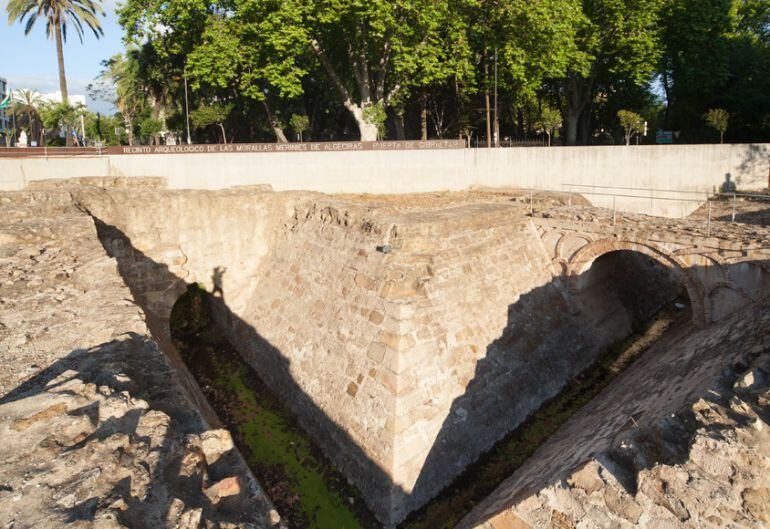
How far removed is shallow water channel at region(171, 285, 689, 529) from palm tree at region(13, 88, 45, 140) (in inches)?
1684

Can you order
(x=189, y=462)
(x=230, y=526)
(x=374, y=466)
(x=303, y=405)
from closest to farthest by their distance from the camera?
(x=230, y=526)
(x=189, y=462)
(x=374, y=466)
(x=303, y=405)

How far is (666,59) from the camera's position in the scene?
29.8 meters

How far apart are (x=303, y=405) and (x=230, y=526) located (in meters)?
8.03

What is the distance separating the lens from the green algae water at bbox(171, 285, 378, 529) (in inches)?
370

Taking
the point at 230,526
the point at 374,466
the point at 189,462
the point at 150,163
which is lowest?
the point at 374,466

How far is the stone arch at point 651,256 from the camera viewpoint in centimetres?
1174

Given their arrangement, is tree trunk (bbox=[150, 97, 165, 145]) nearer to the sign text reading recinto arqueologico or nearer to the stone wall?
the sign text reading recinto arqueologico

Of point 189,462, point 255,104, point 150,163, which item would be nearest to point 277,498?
point 189,462

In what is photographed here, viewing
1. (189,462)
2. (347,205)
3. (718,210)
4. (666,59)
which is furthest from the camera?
(666,59)

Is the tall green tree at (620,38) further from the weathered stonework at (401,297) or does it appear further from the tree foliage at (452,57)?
the weathered stonework at (401,297)

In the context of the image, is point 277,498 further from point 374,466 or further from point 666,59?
point 666,59

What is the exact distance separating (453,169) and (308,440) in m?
15.1

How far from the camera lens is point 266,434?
37.2ft

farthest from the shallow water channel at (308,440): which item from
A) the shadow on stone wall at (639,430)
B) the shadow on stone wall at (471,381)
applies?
the shadow on stone wall at (639,430)
